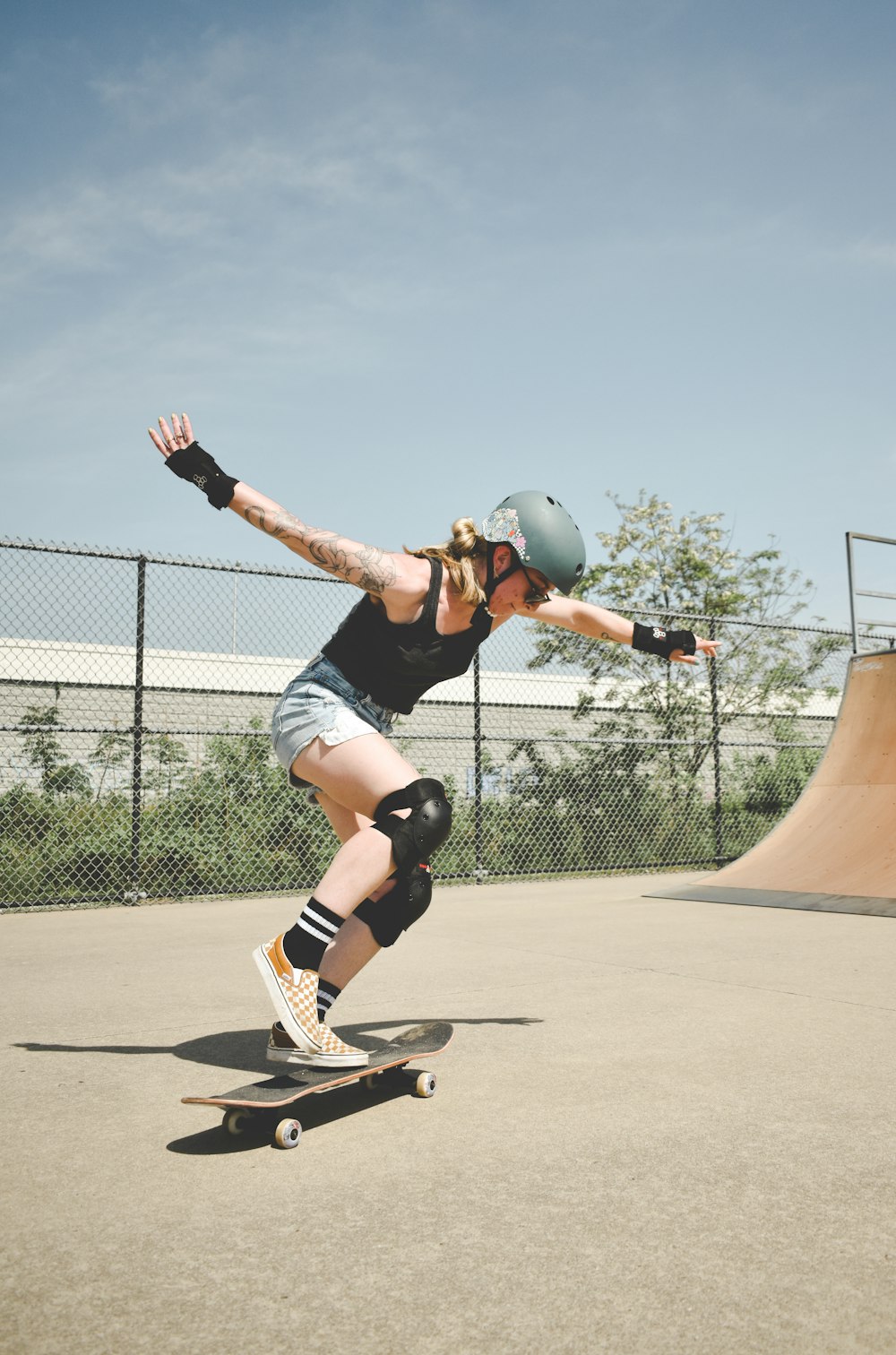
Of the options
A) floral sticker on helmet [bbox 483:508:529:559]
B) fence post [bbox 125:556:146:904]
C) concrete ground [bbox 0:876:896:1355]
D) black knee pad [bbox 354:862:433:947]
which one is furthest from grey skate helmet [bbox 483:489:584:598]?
fence post [bbox 125:556:146:904]

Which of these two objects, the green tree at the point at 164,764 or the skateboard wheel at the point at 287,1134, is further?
the green tree at the point at 164,764

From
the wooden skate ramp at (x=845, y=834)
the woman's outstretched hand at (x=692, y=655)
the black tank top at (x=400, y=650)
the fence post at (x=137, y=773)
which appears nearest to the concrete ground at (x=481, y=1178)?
the black tank top at (x=400, y=650)

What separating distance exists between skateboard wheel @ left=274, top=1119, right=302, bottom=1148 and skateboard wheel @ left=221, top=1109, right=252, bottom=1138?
0.08 m

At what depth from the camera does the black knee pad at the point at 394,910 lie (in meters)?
3.03

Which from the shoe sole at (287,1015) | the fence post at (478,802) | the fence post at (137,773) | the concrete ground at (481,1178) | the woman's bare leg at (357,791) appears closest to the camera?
the concrete ground at (481,1178)

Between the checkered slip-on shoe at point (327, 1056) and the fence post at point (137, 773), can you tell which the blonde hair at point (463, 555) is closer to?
the checkered slip-on shoe at point (327, 1056)

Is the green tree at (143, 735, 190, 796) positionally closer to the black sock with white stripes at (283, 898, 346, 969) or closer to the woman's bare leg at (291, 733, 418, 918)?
the woman's bare leg at (291, 733, 418, 918)

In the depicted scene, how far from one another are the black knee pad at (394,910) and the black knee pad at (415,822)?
6 centimetres

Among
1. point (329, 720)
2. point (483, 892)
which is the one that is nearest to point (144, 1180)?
point (329, 720)

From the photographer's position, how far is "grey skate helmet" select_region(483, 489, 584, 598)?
326 cm

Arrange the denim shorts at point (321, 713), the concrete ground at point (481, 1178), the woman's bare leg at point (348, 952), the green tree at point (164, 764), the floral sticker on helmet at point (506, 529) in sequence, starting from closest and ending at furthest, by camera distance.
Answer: the concrete ground at point (481, 1178) < the woman's bare leg at point (348, 952) < the denim shorts at point (321, 713) < the floral sticker on helmet at point (506, 529) < the green tree at point (164, 764)

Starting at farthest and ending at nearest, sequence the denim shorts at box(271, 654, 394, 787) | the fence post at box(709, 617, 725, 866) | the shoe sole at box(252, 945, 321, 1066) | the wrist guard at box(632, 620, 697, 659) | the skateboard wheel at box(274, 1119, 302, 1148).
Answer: the fence post at box(709, 617, 725, 866)
the wrist guard at box(632, 620, 697, 659)
the denim shorts at box(271, 654, 394, 787)
the shoe sole at box(252, 945, 321, 1066)
the skateboard wheel at box(274, 1119, 302, 1148)

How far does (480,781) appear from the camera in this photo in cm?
981

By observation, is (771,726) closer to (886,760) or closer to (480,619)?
(886,760)
